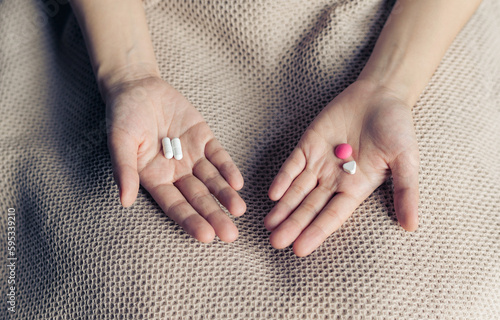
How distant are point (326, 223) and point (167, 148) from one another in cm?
42

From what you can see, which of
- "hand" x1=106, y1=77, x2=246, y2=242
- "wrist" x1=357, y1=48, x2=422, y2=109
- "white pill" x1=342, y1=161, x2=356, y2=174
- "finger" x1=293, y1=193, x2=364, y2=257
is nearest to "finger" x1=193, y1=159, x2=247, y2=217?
"hand" x1=106, y1=77, x2=246, y2=242

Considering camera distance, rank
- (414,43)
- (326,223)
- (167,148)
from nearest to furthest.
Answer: (326,223)
(167,148)
(414,43)

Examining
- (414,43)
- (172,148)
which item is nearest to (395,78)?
(414,43)

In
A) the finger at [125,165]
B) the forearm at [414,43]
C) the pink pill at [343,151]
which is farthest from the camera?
the forearm at [414,43]

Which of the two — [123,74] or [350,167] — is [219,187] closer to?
[350,167]

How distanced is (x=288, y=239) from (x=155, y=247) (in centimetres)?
29

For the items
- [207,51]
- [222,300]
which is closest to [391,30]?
[207,51]

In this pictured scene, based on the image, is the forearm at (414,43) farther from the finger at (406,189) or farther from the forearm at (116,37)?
the forearm at (116,37)

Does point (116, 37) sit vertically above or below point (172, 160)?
above

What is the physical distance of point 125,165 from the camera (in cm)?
84

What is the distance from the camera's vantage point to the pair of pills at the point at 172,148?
0.95m

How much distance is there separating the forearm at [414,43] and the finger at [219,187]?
1.56 ft

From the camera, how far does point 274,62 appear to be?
1.16m

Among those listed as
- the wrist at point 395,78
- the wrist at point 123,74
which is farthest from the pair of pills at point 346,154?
the wrist at point 123,74
